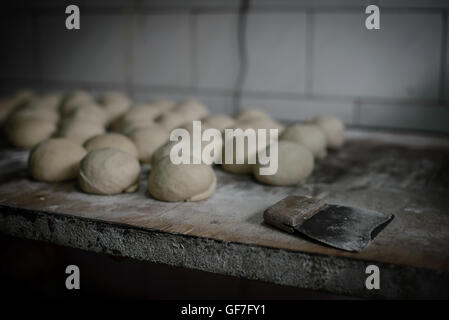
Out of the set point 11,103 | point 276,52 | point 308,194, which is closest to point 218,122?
point 308,194

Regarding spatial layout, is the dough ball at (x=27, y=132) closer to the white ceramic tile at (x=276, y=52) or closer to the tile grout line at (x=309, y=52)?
the white ceramic tile at (x=276, y=52)

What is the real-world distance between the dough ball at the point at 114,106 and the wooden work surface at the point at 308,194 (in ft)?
2.16

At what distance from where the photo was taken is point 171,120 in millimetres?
2207

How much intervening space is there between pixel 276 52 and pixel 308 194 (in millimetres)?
1472

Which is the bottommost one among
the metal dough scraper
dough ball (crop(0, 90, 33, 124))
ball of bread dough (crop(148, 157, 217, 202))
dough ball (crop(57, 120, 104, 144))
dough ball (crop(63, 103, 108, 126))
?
the metal dough scraper

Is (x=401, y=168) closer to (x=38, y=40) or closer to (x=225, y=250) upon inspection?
(x=225, y=250)

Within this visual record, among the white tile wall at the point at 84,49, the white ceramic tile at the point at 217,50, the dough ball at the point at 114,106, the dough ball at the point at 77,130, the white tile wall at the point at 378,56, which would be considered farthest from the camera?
the white tile wall at the point at 84,49

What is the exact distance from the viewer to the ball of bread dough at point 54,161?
1.62 metres

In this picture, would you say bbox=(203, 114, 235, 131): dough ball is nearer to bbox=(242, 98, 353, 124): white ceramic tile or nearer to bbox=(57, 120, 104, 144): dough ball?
bbox=(57, 120, 104, 144): dough ball

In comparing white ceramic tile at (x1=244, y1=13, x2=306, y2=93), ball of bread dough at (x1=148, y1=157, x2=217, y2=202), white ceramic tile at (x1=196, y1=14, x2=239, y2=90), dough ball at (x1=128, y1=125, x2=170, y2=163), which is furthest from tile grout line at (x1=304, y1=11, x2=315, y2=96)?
ball of bread dough at (x1=148, y1=157, x2=217, y2=202)

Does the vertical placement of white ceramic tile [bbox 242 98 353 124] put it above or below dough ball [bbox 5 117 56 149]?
above

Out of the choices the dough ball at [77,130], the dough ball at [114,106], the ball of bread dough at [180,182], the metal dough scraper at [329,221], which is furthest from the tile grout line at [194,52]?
the metal dough scraper at [329,221]

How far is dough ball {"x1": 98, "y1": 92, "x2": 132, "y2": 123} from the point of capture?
8.37ft

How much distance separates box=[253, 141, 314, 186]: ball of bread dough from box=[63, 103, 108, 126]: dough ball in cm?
101
